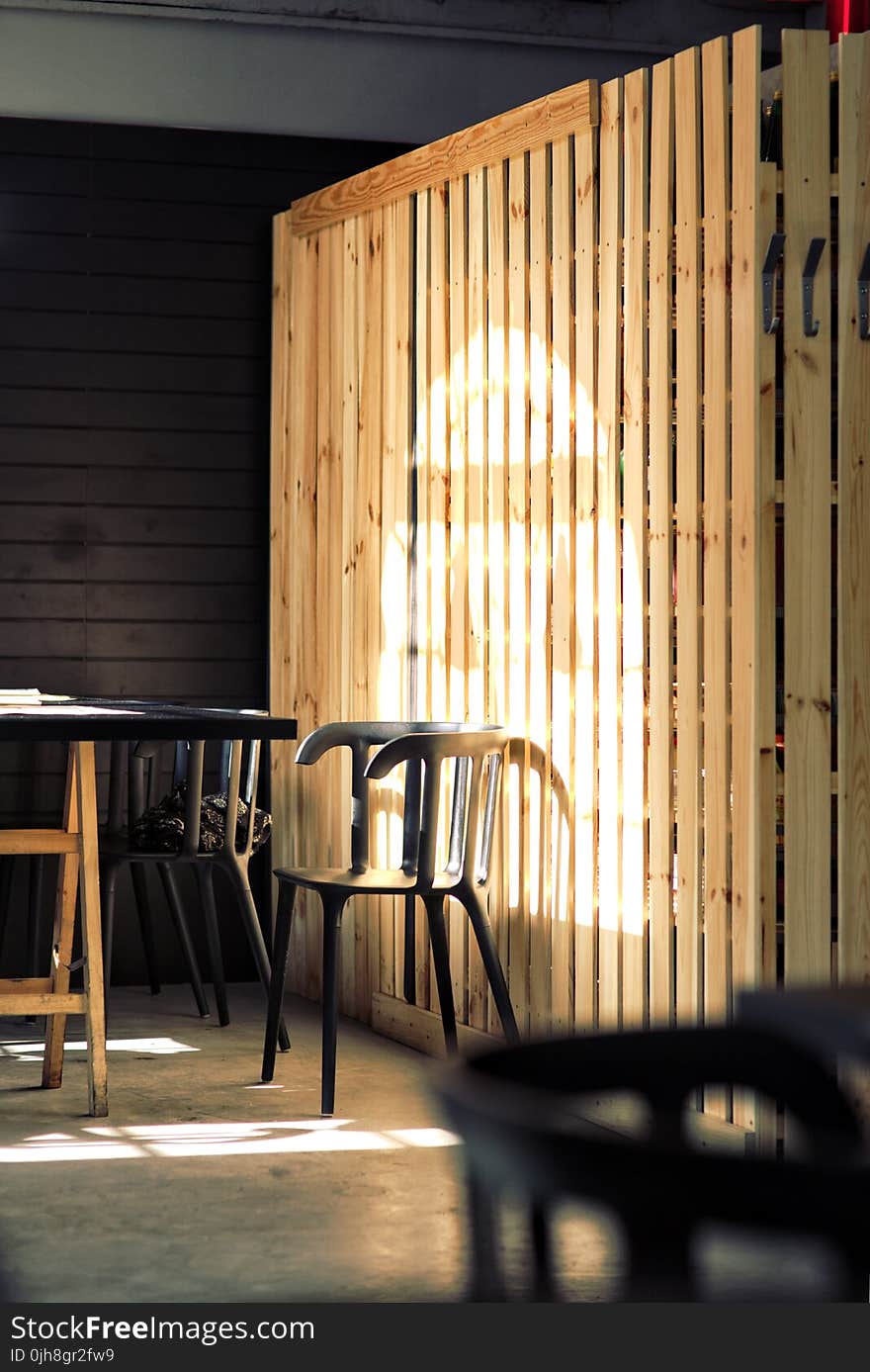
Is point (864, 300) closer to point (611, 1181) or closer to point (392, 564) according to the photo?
point (392, 564)

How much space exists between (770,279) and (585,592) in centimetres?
103

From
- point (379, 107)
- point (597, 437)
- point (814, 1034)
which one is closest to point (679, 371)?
point (597, 437)

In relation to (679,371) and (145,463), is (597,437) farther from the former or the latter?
(145,463)

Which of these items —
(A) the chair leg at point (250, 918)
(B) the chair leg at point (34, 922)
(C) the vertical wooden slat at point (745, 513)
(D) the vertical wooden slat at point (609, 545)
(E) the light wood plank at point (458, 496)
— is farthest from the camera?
(B) the chair leg at point (34, 922)

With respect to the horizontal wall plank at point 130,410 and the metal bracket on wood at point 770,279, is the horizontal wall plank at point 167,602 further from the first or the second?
the metal bracket on wood at point 770,279

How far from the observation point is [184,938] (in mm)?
6031

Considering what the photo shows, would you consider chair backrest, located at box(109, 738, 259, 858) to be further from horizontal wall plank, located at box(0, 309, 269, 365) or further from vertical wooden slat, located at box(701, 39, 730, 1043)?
vertical wooden slat, located at box(701, 39, 730, 1043)

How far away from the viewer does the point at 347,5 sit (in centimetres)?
676

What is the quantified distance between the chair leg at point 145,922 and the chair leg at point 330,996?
6.12ft

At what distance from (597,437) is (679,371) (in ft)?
1.34

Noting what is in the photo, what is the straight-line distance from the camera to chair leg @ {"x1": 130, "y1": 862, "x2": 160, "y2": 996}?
20.5 ft

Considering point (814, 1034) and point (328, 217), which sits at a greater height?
point (328, 217)

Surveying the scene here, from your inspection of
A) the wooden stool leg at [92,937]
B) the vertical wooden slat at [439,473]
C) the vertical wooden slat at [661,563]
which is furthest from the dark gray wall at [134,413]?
the vertical wooden slat at [661,563]

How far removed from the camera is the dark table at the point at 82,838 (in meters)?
4.11
